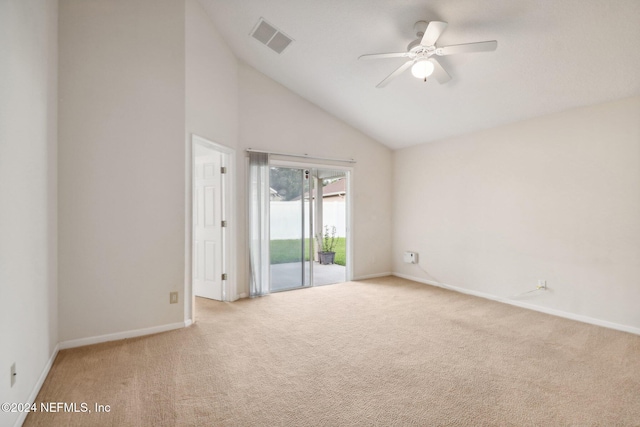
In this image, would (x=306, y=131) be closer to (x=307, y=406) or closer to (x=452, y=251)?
(x=452, y=251)

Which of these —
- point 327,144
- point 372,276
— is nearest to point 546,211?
point 372,276

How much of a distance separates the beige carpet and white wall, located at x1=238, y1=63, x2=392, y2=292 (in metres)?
2.12

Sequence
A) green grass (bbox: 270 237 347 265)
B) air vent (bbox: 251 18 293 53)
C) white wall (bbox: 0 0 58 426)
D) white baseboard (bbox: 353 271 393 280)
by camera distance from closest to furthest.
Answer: white wall (bbox: 0 0 58 426) < air vent (bbox: 251 18 293 53) < green grass (bbox: 270 237 347 265) < white baseboard (bbox: 353 271 393 280)

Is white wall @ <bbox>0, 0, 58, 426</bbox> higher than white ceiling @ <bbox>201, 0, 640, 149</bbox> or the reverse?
the reverse

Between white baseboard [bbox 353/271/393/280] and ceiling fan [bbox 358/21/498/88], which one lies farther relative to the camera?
white baseboard [bbox 353/271/393/280]

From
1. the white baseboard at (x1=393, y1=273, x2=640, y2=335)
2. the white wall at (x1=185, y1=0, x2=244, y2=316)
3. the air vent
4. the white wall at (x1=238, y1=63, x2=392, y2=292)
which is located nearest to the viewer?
the white baseboard at (x1=393, y1=273, x2=640, y2=335)

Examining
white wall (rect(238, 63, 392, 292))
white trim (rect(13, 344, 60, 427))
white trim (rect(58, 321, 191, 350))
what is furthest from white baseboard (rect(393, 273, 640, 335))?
white trim (rect(13, 344, 60, 427))

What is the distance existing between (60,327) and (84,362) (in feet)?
1.67

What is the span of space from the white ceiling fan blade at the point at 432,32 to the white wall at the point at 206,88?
8.19 feet

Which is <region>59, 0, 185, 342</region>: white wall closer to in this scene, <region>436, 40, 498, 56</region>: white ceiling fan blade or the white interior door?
the white interior door

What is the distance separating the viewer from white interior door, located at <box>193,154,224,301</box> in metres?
4.33

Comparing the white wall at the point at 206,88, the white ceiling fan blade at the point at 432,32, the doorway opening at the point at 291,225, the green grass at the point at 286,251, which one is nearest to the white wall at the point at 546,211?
the doorway opening at the point at 291,225

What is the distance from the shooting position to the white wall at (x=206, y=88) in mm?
3412

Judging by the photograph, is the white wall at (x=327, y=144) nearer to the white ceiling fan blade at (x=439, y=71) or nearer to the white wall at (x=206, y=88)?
the white wall at (x=206, y=88)
